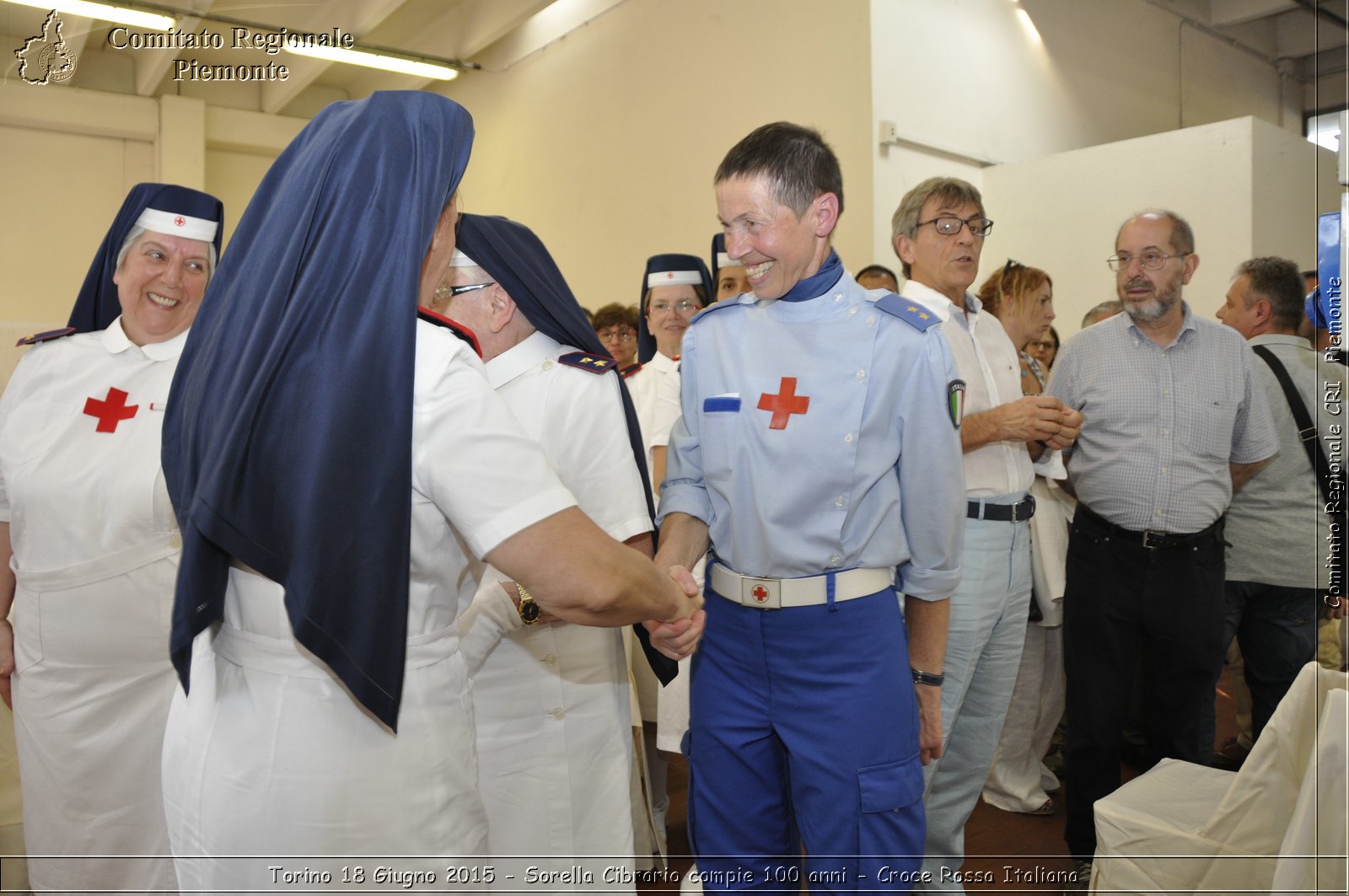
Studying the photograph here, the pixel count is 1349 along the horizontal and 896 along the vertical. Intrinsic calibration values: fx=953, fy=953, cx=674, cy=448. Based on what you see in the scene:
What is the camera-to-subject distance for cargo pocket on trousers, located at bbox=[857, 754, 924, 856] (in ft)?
5.80

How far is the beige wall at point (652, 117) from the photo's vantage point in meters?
5.54

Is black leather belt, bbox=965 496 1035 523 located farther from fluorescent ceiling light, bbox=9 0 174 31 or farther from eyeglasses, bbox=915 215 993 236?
fluorescent ceiling light, bbox=9 0 174 31

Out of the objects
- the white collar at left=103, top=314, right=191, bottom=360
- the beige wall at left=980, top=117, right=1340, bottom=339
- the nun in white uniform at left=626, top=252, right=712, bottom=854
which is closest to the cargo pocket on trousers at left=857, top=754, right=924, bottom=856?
the nun in white uniform at left=626, top=252, right=712, bottom=854

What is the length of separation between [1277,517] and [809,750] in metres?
2.39

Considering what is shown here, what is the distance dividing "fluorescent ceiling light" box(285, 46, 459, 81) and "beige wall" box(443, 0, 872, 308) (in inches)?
19.5

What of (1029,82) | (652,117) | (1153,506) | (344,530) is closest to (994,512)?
(1153,506)

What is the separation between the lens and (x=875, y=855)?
5.76 feet

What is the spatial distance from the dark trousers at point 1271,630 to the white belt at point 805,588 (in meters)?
2.11

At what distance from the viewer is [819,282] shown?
190 centimetres

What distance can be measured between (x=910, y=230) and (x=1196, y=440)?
1.04 m

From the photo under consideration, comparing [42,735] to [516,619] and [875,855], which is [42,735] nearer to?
[516,619]

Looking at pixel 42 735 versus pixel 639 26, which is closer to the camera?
pixel 42 735

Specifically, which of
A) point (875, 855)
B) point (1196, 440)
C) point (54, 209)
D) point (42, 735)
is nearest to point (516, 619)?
point (875, 855)

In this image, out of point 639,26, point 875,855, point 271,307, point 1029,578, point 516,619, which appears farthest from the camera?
point 639,26
